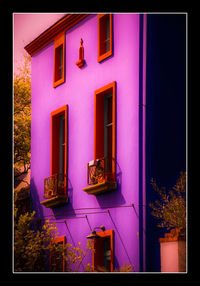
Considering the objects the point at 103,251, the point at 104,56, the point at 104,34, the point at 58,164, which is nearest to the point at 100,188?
the point at 103,251

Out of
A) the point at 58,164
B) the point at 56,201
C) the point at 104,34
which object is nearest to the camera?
the point at 104,34

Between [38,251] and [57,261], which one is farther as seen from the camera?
[38,251]

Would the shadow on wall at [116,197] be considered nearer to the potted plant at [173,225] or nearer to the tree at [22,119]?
the potted plant at [173,225]

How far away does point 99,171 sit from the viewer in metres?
14.2

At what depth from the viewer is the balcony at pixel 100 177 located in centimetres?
1393

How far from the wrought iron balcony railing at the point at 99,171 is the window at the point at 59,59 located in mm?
3588

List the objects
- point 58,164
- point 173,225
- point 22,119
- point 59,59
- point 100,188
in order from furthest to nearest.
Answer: point 22,119
point 59,59
point 58,164
point 100,188
point 173,225

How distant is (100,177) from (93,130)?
4.91ft

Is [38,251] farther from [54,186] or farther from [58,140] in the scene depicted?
[58,140]

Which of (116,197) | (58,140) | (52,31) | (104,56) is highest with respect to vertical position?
(52,31)

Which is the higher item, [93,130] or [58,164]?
[93,130]

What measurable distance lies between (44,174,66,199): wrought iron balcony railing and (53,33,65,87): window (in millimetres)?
2915

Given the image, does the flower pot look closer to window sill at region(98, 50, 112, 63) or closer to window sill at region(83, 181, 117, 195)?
window sill at region(83, 181, 117, 195)

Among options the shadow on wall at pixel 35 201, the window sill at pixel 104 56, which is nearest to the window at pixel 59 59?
the window sill at pixel 104 56
